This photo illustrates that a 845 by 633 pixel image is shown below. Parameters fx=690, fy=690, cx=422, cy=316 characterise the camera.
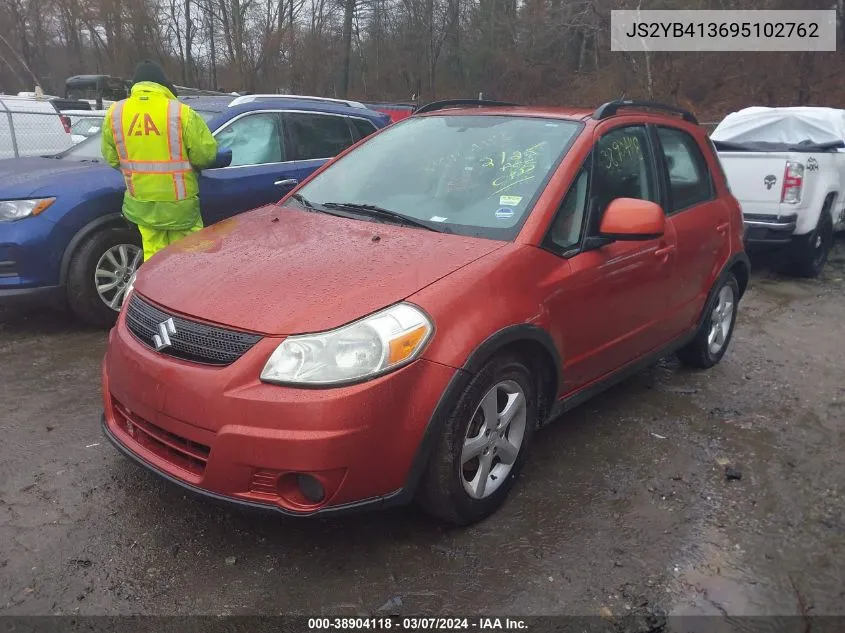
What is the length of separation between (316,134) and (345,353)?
4412 millimetres

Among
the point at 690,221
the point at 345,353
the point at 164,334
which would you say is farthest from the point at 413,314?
the point at 690,221

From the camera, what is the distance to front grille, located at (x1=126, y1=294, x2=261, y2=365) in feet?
7.95

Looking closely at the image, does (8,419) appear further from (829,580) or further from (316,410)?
(829,580)

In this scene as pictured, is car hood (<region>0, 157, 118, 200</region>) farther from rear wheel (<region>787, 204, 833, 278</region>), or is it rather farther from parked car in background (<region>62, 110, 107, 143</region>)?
rear wheel (<region>787, 204, 833, 278</region>)

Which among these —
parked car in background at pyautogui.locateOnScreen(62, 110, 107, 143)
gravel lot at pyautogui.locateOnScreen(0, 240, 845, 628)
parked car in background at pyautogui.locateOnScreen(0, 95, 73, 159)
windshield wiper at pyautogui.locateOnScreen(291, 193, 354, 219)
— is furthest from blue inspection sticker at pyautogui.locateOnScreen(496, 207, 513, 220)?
parked car in background at pyautogui.locateOnScreen(62, 110, 107, 143)

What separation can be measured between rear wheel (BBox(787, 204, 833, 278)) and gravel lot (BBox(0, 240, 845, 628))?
4166mm

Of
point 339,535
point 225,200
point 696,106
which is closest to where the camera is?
point 339,535

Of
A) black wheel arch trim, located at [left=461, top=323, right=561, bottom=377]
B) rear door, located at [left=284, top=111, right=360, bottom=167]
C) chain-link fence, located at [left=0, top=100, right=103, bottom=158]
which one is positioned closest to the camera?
black wheel arch trim, located at [left=461, top=323, right=561, bottom=377]

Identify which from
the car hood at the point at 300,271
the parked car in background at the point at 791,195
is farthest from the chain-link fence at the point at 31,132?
the parked car in background at the point at 791,195

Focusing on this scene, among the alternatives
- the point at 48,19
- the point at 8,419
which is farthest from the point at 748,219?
the point at 48,19

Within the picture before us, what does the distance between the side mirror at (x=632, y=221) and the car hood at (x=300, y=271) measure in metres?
0.60

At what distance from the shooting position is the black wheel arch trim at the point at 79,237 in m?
4.91

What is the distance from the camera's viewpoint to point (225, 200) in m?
5.55

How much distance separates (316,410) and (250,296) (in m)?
0.56
